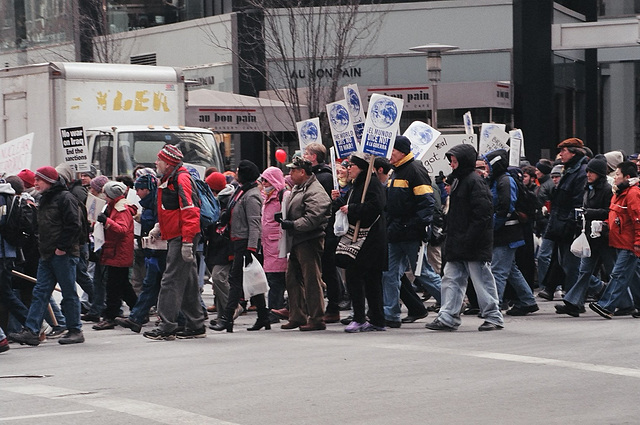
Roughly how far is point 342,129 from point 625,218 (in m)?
3.46

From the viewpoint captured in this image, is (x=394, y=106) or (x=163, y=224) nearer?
(x=163, y=224)

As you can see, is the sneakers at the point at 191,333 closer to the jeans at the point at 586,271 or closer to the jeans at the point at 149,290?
the jeans at the point at 149,290

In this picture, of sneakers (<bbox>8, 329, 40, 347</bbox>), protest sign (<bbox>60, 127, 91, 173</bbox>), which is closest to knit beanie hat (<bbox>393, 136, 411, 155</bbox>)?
sneakers (<bbox>8, 329, 40, 347</bbox>)

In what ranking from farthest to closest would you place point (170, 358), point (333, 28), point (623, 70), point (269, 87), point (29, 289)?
point (623, 70), point (269, 87), point (333, 28), point (29, 289), point (170, 358)

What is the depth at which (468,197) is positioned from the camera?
12141 millimetres

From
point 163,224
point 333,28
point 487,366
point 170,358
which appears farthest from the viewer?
point 333,28

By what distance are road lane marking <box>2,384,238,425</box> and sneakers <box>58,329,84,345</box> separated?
114 inches

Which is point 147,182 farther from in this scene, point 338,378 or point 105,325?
point 338,378

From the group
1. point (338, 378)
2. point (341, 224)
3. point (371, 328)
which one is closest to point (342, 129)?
point (341, 224)

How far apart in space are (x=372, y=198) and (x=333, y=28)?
14901 millimetres

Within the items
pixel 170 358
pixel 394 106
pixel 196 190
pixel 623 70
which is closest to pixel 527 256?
pixel 394 106

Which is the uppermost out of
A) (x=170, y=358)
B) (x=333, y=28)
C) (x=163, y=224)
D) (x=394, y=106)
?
(x=333, y=28)

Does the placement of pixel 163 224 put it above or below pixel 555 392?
above

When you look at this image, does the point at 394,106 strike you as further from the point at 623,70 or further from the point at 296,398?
the point at 623,70
